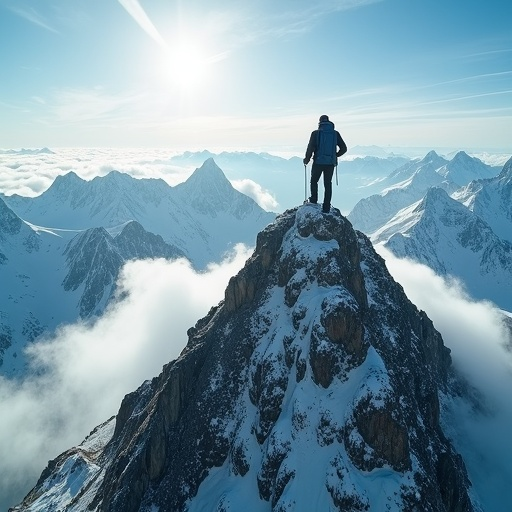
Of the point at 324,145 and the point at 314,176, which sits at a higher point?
the point at 324,145

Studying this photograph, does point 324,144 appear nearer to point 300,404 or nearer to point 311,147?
point 311,147

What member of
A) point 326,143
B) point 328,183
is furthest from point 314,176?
point 326,143

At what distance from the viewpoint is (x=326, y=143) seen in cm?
4028

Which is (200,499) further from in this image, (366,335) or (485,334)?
(485,334)

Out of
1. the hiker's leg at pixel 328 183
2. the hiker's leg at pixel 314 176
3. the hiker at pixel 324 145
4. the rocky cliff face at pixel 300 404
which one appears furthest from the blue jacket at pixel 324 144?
the rocky cliff face at pixel 300 404

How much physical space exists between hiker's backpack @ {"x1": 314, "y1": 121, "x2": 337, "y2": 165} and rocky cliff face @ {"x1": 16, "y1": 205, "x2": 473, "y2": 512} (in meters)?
10.7

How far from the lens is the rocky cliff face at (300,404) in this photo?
34.9 m

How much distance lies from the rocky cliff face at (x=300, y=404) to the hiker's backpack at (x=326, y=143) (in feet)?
35.1

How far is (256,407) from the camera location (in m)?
44.9

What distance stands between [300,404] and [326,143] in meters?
28.1

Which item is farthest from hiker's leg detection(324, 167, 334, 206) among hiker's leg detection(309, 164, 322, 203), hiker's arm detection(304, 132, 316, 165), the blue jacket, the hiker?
hiker's arm detection(304, 132, 316, 165)

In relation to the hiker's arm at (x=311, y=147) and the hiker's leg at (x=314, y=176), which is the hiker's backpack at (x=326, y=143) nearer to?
the hiker's arm at (x=311, y=147)

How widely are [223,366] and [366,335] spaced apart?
779 inches

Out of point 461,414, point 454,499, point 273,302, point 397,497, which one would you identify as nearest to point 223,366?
point 273,302
